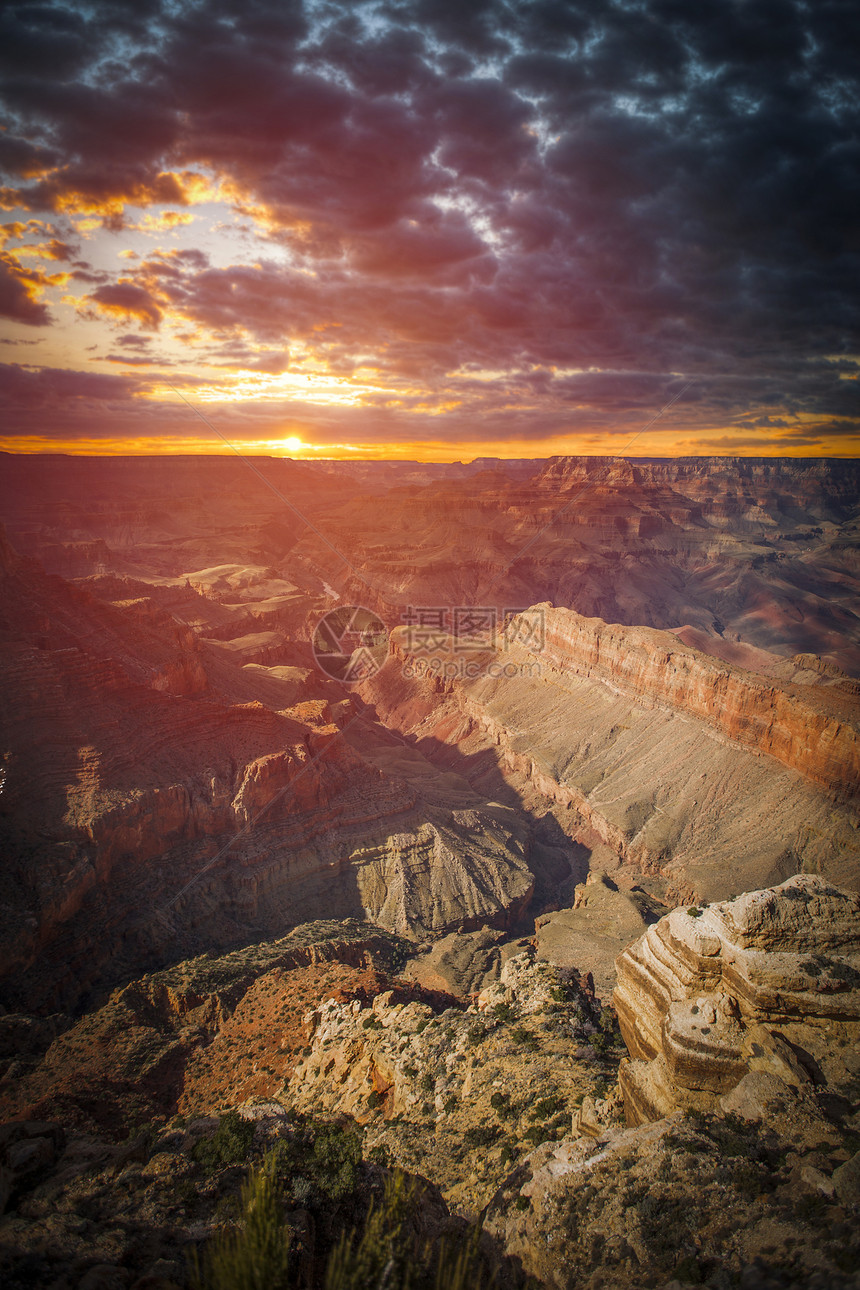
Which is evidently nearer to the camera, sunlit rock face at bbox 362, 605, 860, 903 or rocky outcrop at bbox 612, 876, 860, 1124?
rocky outcrop at bbox 612, 876, 860, 1124

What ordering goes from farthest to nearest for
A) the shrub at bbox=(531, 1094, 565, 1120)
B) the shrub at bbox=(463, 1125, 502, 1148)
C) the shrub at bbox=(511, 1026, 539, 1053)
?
the shrub at bbox=(511, 1026, 539, 1053)
the shrub at bbox=(531, 1094, 565, 1120)
the shrub at bbox=(463, 1125, 502, 1148)

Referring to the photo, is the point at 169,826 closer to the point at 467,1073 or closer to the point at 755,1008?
the point at 467,1073

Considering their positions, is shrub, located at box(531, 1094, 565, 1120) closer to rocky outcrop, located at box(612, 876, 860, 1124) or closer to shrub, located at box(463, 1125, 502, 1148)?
shrub, located at box(463, 1125, 502, 1148)

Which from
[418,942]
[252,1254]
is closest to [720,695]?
[418,942]

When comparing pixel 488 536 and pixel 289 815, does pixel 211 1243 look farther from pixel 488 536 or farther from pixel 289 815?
pixel 488 536

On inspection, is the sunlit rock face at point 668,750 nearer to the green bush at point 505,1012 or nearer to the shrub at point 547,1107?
the green bush at point 505,1012

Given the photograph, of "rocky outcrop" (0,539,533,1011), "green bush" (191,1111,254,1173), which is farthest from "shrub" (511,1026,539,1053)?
"rocky outcrop" (0,539,533,1011)

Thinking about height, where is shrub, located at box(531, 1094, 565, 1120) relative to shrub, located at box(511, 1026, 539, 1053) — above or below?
above
